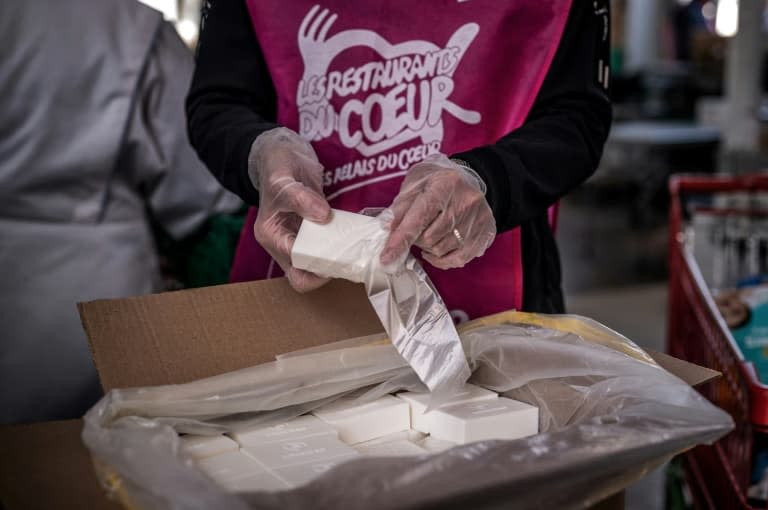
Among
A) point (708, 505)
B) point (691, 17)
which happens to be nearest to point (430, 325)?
point (708, 505)

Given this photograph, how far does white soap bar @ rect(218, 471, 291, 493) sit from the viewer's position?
0.92m

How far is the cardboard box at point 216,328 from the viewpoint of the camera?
1053 mm

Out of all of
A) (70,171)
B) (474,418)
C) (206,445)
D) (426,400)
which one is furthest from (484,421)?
(70,171)

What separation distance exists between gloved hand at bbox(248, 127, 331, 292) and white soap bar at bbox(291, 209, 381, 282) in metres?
0.02

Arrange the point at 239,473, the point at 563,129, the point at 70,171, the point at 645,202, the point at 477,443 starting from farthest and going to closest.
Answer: the point at 645,202 → the point at 70,171 → the point at 563,129 → the point at 239,473 → the point at 477,443

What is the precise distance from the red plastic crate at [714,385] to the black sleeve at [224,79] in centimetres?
82

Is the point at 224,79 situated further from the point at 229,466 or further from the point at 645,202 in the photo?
the point at 645,202

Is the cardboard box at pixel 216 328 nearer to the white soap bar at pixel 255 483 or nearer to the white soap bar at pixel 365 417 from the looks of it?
the white soap bar at pixel 365 417

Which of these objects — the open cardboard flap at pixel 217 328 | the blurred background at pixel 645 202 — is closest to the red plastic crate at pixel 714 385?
the blurred background at pixel 645 202

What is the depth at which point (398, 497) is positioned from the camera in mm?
720

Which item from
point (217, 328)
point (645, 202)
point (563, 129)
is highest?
point (563, 129)

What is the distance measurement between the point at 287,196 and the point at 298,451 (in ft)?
1.09

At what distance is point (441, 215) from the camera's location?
1.11 meters

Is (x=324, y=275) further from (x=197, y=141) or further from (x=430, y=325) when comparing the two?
(x=197, y=141)
